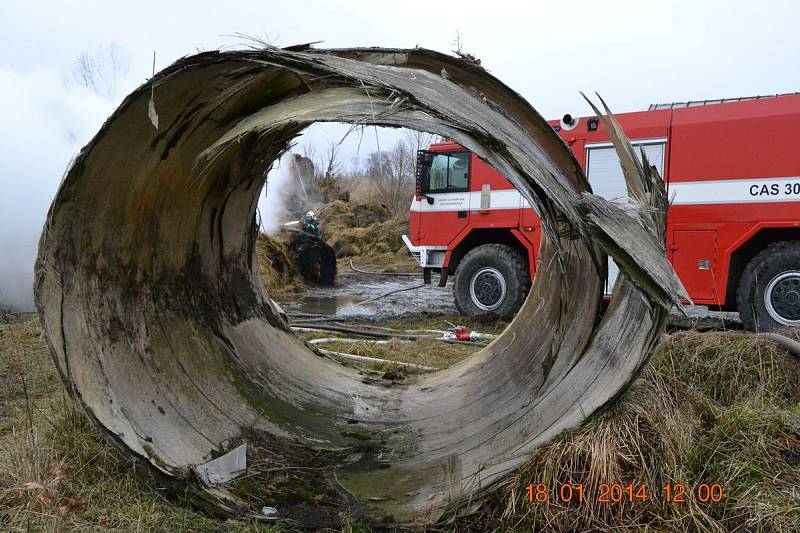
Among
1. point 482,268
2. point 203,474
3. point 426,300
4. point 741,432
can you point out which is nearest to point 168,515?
point 203,474

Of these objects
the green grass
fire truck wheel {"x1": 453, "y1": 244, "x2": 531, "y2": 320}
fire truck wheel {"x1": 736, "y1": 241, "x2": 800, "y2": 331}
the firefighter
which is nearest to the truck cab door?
fire truck wheel {"x1": 453, "y1": 244, "x2": 531, "y2": 320}

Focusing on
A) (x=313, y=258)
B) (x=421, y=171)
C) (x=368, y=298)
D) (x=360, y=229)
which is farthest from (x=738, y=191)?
(x=360, y=229)

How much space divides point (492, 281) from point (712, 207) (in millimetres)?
3014

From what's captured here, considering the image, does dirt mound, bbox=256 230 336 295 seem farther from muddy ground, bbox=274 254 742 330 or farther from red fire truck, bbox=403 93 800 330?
red fire truck, bbox=403 93 800 330

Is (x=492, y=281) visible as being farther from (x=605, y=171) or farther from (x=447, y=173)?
(x=605, y=171)

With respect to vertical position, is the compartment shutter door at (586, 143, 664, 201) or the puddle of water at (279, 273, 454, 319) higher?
the compartment shutter door at (586, 143, 664, 201)

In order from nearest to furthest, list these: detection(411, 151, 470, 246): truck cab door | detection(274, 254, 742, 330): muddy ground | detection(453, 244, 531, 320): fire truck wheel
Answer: detection(453, 244, 531, 320): fire truck wheel < detection(274, 254, 742, 330): muddy ground < detection(411, 151, 470, 246): truck cab door

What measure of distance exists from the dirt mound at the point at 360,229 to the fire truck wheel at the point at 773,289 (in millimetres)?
15508

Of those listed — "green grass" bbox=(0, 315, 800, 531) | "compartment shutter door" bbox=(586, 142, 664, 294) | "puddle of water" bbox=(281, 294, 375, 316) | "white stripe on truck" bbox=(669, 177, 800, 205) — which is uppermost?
"compartment shutter door" bbox=(586, 142, 664, 294)

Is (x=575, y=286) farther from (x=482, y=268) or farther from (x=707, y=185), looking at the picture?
(x=482, y=268)

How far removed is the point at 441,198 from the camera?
375 inches

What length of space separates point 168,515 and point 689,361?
11.4 ft

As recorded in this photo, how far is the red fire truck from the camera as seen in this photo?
697cm

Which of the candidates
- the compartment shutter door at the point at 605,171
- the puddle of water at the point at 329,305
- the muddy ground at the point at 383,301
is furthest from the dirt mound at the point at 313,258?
the compartment shutter door at the point at 605,171
